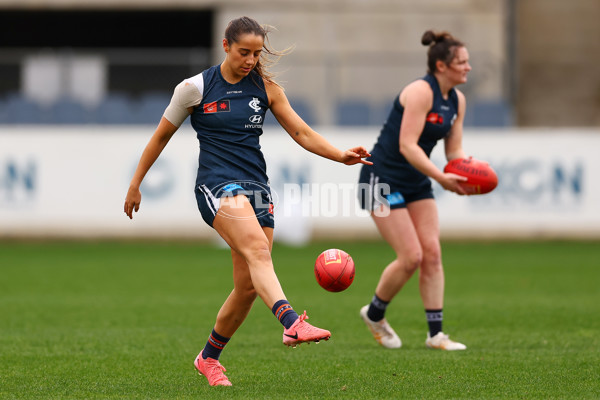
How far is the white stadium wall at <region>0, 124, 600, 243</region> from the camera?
17.2m

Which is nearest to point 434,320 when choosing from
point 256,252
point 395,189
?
point 395,189

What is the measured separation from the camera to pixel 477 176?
675 centimetres

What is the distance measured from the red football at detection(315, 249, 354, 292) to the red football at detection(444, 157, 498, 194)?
5.02 feet

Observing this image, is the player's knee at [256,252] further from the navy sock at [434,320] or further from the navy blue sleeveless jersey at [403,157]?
the navy sock at [434,320]

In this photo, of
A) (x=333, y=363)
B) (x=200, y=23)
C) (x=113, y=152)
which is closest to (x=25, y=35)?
(x=200, y=23)

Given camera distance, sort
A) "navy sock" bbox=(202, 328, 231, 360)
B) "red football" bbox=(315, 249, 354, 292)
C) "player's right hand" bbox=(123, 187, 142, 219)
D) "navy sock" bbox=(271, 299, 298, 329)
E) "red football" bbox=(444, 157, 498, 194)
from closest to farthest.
A: "navy sock" bbox=(271, 299, 298, 329), "red football" bbox=(315, 249, 354, 292), "player's right hand" bbox=(123, 187, 142, 219), "navy sock" bbox=(202, 328, 231, 360), "red football" bbox=(444, 157, 498, 194)

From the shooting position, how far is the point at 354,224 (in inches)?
698

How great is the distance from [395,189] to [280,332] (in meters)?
1.79

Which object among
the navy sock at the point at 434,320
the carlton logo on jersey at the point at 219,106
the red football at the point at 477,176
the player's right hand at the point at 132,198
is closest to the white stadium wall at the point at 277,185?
the navy sock at the point at 434,320

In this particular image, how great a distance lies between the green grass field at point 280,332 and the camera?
563 cm

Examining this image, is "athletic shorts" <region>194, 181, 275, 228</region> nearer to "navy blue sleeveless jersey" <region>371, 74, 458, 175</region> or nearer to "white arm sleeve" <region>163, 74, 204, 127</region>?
"white arm sleeve" <region>163, 74, 204, 127</region>

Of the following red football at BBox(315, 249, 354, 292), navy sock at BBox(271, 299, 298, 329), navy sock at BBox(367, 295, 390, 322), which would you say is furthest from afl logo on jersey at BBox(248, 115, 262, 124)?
navy sock at BBox(367, 295, 390, 322)

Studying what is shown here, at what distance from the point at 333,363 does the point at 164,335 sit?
1936mm

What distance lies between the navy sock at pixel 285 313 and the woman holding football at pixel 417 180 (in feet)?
7.25
